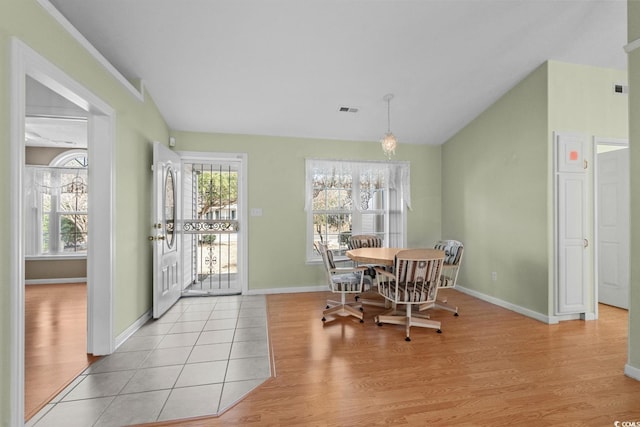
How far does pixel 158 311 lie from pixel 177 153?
2193mm

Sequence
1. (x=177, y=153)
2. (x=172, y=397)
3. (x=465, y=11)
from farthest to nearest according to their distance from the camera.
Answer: (x=177, y=153)
(x=465, y=11)
(x=172, y=397)

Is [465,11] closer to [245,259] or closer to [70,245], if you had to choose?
[245,259]

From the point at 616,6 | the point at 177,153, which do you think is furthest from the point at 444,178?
the point at 177,153

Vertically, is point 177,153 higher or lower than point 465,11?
lower

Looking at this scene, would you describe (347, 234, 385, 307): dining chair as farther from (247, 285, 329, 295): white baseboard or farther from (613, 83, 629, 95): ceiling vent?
(613, 83, 629, 95): ceiling vent

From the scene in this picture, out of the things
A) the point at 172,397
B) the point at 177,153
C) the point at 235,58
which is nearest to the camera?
the point at 172,397

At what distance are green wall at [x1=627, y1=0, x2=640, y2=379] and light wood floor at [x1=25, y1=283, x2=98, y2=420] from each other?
13.7ft

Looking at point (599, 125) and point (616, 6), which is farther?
point (599, 125)

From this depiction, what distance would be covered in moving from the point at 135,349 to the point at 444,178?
→ 498cm

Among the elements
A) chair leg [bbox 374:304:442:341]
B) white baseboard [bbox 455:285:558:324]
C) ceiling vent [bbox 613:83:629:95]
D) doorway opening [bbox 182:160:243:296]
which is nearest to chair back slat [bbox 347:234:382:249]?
chair leg [bbox 374:304:442:341]

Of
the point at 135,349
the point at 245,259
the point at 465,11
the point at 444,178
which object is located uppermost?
the point at 465,11

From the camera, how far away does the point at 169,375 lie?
225cm

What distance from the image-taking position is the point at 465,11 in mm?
2555

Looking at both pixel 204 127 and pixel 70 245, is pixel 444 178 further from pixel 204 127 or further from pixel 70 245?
pixel 70 245
